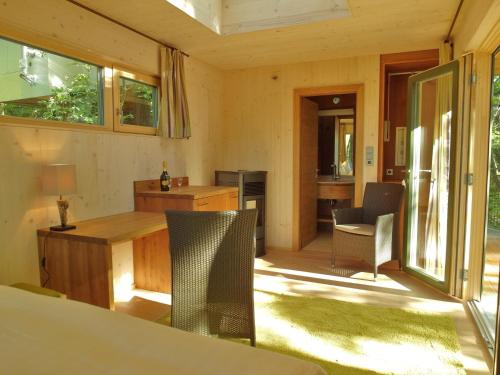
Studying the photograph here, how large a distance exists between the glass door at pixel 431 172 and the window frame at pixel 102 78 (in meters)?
2.64

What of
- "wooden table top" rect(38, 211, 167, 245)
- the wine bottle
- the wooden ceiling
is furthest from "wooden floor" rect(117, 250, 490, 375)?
the wooden ceiling

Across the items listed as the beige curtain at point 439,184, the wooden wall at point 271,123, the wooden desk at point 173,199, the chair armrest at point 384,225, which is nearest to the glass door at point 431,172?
the beige curtain at point 439,184

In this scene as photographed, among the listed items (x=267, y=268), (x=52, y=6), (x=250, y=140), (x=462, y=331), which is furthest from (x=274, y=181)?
(x=52, y=6)

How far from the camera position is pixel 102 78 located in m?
3.07

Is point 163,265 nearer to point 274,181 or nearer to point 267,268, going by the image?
point 267,268

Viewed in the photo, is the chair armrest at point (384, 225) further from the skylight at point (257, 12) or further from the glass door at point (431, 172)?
the skylight at point (257, 12)

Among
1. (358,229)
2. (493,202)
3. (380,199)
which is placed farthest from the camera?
(380,199)

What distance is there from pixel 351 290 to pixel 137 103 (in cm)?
271

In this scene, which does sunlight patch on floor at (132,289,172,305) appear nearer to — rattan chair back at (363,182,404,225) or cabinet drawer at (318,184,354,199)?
rattan chair back at (363,182,404,225)

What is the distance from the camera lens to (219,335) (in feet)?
6.06

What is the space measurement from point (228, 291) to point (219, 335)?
235 millimetres

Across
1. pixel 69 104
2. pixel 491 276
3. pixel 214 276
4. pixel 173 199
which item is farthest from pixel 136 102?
pixel 491 276

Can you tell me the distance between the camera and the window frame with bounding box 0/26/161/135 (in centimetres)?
240

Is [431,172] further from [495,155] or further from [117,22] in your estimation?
[117,22]
